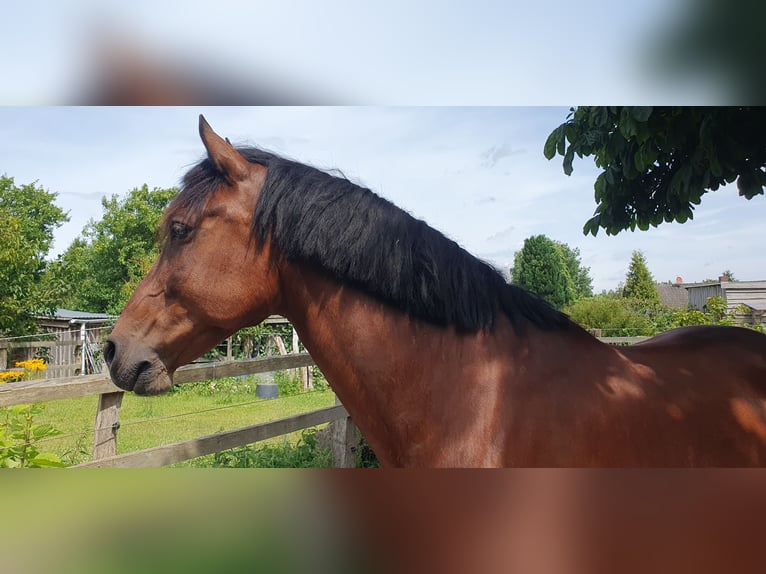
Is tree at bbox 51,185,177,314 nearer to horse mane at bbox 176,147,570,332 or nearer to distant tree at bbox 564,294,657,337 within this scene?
horse mane at bbox 176,147,570,332

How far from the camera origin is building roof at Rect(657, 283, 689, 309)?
8.33 ft

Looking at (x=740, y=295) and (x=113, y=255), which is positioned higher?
(x=113, y=255)

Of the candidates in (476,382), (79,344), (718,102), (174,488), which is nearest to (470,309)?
(476,382)

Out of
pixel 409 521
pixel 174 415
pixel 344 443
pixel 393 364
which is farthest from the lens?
pixel 344 443

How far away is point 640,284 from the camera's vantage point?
2637mm

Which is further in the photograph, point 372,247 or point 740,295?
point 740,295

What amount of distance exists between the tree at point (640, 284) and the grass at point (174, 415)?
8.81ft

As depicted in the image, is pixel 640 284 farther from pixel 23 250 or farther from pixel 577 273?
pixel 23 250

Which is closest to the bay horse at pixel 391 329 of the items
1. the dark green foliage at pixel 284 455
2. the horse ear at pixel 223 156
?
the horse ear at pixel 223 156

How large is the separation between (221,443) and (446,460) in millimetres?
1615

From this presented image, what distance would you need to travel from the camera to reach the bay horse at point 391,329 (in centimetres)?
125

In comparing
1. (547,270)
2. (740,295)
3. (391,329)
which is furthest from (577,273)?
(391,329)

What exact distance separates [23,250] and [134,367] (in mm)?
751

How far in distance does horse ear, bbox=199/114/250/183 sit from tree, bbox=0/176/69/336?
2.27 ft
